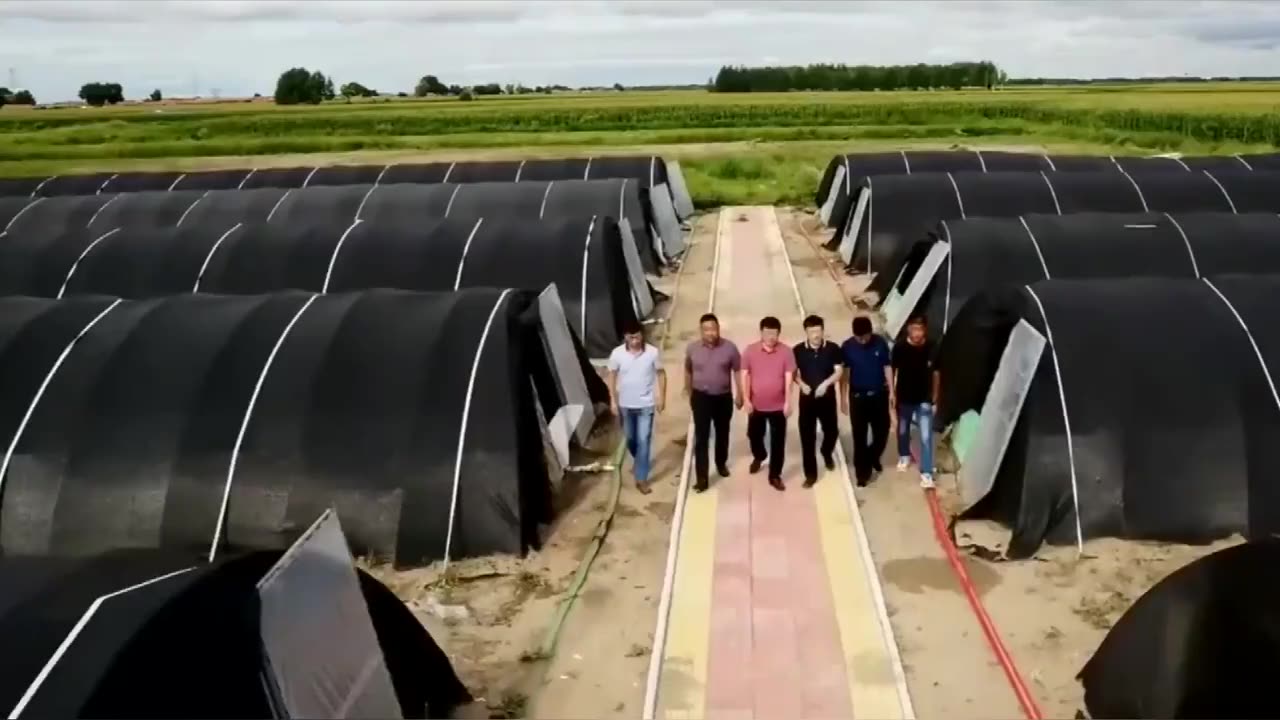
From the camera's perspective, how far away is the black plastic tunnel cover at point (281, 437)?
10.7 metres

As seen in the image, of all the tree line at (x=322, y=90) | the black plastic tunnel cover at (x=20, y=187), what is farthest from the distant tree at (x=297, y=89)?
the black plastic tunnel cover at (x=20, y=187)

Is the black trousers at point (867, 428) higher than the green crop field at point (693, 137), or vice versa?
the green crop field at point (693, 137)

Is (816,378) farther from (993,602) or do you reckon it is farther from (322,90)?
(322,90)

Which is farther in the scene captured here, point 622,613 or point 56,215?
point 56,215

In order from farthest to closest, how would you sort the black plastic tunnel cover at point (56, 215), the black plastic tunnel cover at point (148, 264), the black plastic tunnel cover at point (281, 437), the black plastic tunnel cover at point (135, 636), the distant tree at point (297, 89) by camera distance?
1. the distant tree at point (297, 89)
2. the black plastic tunnel cover at point (56, 215)
3. the black plastic tunnel cover at point (148, 264)
4. the black plastic tunnel cover at point (281, 437)
5. the black plastic tunnel cover at point (135, 636)

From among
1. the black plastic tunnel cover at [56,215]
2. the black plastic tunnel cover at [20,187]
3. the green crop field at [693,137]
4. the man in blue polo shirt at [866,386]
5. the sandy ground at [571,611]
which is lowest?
the sandy ground at [571,611]

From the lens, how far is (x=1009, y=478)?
36.2ft

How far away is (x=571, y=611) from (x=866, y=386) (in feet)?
12.8

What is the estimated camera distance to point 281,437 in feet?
36.4

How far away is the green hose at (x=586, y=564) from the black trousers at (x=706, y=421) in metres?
0.94

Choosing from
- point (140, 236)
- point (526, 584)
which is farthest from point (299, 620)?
point (140, 236)

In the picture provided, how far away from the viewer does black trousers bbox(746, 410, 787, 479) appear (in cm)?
1182

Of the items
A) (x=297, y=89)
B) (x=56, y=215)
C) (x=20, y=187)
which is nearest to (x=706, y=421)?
(x=56, y=215)

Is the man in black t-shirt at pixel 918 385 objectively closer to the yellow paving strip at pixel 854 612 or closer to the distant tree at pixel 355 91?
the yellow paving strip at pixel 854 612
